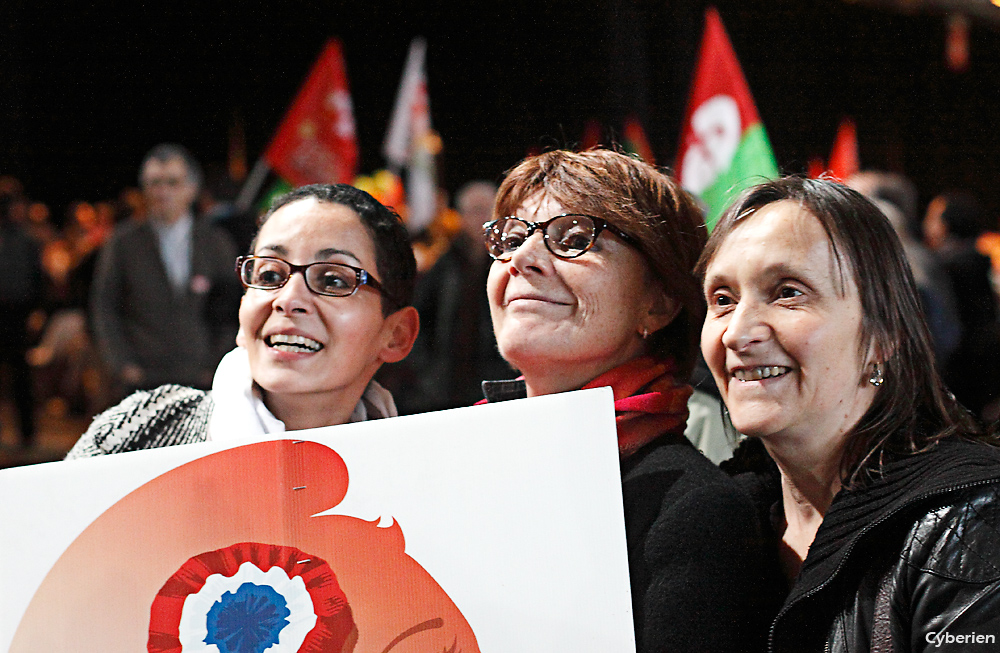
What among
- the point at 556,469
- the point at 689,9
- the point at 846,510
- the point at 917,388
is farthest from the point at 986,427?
the point at 689,9

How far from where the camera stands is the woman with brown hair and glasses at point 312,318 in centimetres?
181

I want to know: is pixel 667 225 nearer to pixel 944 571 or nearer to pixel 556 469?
pixel 556 469

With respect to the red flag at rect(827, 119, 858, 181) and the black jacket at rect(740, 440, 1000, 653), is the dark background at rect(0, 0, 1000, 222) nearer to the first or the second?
the red flag at rect(827, 119, 858, 181)

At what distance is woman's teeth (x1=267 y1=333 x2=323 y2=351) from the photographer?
181 cm

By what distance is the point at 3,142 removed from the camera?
325cm

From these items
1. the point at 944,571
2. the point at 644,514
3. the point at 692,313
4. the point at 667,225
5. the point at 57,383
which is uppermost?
the point at 57,383

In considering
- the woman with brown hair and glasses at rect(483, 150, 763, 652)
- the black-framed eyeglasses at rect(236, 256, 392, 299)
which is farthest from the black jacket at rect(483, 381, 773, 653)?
the black-framed eyeglasses at rect(236, 256, 392, 299)

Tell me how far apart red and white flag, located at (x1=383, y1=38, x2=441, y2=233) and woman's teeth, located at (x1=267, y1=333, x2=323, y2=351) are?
1017mm

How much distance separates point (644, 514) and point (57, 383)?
6.83 m

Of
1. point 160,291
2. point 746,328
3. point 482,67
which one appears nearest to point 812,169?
point 482,67

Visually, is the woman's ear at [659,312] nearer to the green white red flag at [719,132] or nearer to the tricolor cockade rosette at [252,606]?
the tricolor cockade rosette at [252,606]

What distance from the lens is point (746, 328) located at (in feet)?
4.91

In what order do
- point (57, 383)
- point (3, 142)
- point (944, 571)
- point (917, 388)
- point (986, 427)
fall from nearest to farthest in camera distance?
point (944, 571), point (917, 388), point (986, 427), point (3, 142), point (57, 383)

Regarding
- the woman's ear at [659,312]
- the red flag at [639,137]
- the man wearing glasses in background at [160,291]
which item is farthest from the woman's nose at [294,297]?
the man wearing glasses in background at [160,291]
